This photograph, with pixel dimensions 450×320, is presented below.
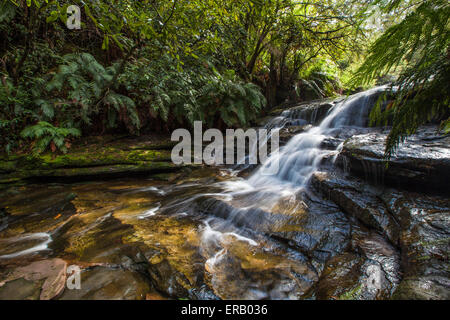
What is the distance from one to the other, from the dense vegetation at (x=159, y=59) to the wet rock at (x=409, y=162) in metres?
1.05

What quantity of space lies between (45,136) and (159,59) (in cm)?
314

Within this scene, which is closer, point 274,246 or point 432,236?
point 432,236

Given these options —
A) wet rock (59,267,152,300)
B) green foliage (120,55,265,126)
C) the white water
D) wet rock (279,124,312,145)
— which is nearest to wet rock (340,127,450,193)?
the white water

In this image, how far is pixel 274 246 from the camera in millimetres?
2381

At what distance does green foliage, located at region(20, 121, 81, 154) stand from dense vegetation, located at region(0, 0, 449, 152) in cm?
2

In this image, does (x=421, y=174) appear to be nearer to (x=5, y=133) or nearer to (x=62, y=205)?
(x=62, y=205)

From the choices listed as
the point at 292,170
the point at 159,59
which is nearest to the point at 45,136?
the point at 159,59

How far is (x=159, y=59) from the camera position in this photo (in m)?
4.29

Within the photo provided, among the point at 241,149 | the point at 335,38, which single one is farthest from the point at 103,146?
the point at 335,38

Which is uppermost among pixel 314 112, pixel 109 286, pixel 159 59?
pixel 159 59

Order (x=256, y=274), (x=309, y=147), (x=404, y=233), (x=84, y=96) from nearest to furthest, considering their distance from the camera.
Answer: (x=256, y=274) → (x=404, y=233) → (x=84, y=96) → (x=309, y=147)

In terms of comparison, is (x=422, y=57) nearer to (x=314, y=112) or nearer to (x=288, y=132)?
(x=288, y=132)

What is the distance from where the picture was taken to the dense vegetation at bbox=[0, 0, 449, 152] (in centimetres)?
133
